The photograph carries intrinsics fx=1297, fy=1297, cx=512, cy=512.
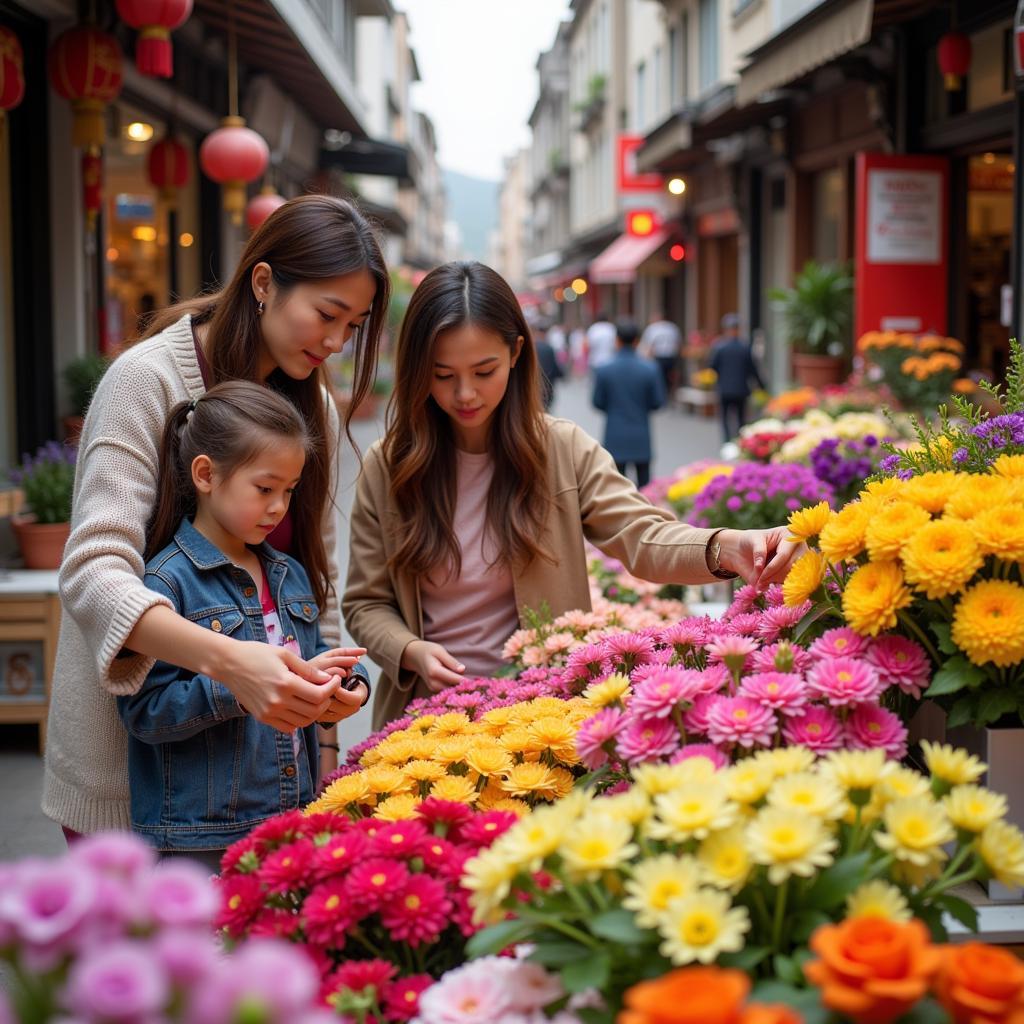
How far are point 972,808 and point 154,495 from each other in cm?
158

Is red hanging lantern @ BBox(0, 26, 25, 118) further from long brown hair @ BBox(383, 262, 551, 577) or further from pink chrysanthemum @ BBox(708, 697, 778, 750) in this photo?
pink chrysanthemum @ BBox(708, 697, 778, 750)

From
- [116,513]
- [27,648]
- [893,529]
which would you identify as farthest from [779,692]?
[27,648]

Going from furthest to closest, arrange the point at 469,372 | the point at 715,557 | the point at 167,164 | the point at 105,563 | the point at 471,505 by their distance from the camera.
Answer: the point at 167,164, the point at 471,505, the point at 469,372, the point at 715,557, the point at 105,563

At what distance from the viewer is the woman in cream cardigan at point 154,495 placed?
2.07 metres

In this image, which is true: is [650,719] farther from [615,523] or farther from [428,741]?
[615,523]

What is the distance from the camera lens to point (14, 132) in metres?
7.91

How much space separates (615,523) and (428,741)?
1144 mm

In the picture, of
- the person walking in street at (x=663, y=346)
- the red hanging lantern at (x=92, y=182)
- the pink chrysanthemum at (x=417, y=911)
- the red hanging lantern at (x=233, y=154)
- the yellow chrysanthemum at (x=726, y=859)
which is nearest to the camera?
the yellow chrysanthemum at (x=726, y=859)

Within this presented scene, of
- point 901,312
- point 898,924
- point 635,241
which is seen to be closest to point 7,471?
point 898,924

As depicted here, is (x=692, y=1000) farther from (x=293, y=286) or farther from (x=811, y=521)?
(x=293, y=286)

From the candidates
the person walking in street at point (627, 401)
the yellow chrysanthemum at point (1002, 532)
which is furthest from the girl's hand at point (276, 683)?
the person walking in street at point (627, 401)

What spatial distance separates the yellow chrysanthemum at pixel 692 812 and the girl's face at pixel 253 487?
3.90ft

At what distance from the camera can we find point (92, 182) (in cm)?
795

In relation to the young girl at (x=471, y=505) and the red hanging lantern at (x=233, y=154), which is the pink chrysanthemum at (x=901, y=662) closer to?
the young girl at (x=471, y=505)
